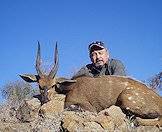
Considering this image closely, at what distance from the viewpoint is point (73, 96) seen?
7387mm

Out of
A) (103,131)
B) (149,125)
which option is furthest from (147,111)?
(103,131)

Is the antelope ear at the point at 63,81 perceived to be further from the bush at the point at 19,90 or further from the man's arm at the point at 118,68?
the bush at the point at 19,90

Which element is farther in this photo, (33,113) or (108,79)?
(108,79)

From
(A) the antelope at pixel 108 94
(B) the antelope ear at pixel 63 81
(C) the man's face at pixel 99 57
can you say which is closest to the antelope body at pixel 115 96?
(A) the antelope at pixel 108 94

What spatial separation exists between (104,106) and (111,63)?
1.46 meters

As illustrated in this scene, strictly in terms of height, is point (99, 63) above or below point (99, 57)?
below

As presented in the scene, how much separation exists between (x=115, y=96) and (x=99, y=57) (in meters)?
1.67

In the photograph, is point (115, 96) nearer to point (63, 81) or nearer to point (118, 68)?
point (118, 68)

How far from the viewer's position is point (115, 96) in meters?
6.98

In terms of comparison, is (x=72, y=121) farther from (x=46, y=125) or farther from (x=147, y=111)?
(x=147, y=111)

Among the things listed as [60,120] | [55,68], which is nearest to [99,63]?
[55,68]

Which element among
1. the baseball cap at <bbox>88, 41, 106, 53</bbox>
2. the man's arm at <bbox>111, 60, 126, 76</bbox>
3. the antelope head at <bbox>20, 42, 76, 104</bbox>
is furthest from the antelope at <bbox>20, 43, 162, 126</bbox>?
the baseball cap at <bbox>88, 41, 106, 53</bbox>

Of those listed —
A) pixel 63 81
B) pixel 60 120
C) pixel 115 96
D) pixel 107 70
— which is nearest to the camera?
pixel 60 120

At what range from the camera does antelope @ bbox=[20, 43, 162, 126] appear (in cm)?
662
